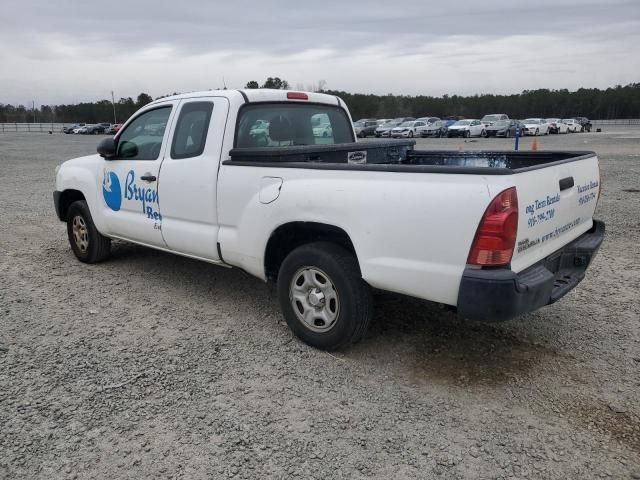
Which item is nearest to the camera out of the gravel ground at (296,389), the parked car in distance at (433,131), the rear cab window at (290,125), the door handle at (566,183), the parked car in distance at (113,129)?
the gravel ground at (296,389)

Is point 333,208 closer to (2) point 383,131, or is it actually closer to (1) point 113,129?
(2) point 383,131

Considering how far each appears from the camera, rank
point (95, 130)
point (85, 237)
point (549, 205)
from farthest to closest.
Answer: point (95, 130), point (85, 237), point (549, 205)

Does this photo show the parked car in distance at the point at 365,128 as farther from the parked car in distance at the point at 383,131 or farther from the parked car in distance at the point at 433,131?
the parked car in distance at the point at 433,131

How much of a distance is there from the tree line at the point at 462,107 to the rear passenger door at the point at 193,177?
98708 mm

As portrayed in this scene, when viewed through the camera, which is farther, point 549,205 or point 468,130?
point 468,130

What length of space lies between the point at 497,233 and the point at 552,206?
0.74 meters

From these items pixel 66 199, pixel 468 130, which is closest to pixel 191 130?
pixel 66 199

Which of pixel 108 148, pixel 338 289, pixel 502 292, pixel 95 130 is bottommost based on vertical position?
pixel 338 289

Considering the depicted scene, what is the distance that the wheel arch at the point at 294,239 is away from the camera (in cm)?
387

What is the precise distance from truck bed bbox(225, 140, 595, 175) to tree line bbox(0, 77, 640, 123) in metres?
98.1

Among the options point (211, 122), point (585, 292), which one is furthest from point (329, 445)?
point (585, 292)

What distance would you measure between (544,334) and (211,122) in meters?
3.19

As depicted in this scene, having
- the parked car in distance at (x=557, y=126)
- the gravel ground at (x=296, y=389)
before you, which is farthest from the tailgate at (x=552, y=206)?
the parked car in distance at (x=557, y=126)

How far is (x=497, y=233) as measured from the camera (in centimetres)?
305
